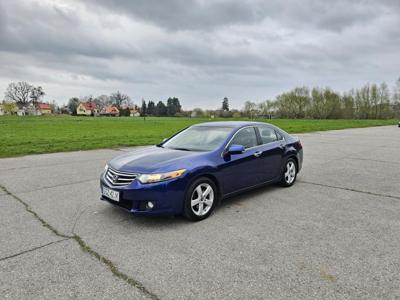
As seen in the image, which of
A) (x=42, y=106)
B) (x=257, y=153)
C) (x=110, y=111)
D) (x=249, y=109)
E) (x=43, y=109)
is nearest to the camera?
(x=257, y=153)

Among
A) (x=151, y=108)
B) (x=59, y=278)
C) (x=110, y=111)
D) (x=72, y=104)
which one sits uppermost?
→ (x=72, y=104)

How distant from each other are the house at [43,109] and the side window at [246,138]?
386ft

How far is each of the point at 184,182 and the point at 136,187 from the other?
0.64 metres

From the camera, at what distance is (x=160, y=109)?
117m

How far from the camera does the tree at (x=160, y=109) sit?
117 metres

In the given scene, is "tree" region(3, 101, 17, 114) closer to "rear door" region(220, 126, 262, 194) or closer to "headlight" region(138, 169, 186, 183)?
"rear door" region(220, 126, 262, 194)

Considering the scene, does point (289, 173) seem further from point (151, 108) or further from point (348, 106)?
point (151, 108)

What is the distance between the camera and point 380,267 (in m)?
2.74

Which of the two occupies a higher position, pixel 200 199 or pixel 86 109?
pixel 86 109

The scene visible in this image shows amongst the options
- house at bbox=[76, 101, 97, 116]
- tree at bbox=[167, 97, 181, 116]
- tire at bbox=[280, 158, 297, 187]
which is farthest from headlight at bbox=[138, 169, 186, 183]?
house at bbox=[76, 101, 97, 116]

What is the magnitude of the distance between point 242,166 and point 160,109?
115472mm

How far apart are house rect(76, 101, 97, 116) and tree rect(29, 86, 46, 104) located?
50.9ft

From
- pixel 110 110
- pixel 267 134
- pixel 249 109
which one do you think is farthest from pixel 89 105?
pixel 267 134

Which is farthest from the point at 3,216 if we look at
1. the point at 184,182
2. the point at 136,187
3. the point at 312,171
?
the point at 312,171
